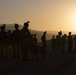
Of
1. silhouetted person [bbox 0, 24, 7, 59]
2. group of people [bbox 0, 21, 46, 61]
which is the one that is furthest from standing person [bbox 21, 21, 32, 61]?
silhouetted person [bbox 0, 24, 7, 59]

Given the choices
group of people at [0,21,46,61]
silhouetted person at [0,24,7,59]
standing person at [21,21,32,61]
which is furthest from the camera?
silhouetted person at [0,24,7,59]

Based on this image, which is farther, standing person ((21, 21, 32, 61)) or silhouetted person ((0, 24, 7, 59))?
silhouetted person ((0, 24, 7, 59))

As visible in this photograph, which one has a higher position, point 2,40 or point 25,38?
point 25,38

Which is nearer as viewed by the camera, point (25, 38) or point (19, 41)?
point (25, 38)

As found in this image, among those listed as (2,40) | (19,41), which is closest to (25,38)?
(19,41)

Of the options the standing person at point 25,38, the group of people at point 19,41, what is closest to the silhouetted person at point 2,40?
the group of people at point 19,41

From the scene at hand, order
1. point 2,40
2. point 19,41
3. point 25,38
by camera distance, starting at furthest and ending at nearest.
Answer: point 2,40, point 19,41, point 25,38

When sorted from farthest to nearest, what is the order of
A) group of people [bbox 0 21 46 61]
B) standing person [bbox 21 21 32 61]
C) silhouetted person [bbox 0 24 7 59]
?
silhouetted person [bbox 0 24 7 59], group of people [bbox 0 21 46 61], standing person [bbox 21 21 32 61]

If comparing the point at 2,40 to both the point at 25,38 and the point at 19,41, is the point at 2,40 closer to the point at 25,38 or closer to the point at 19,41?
the point at 19,41

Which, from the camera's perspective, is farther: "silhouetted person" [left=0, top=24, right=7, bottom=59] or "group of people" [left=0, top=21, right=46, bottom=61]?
"silhouetted person" [left=0, top=24, right=7, bottom=59]

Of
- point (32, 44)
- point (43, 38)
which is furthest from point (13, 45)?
point (43, 38)

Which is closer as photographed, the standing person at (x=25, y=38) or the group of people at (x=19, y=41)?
the standing person at (x=25, y=38)

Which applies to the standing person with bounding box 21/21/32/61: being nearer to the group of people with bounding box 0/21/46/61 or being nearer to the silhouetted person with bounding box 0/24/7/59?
the group of people with bounding box 0/21/46/61

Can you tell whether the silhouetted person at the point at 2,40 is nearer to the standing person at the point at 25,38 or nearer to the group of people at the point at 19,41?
the group of people at the point at 19,41
